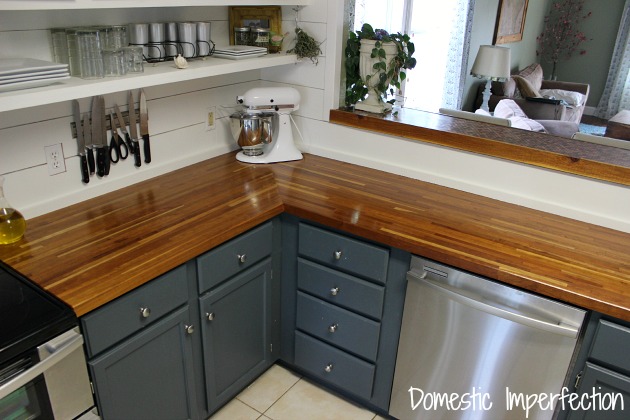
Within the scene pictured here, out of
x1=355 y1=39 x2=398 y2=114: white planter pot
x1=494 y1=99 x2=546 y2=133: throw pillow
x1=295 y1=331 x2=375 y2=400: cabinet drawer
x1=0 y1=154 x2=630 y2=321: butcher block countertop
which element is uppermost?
x1=355 y1=39 x2=398 y2=114: white planter pot

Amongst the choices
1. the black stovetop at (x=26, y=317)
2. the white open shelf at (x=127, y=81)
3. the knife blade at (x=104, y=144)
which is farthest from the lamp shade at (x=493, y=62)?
the black stovetop at (x=26, y=317)

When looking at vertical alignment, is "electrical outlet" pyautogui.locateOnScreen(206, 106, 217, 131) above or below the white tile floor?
above

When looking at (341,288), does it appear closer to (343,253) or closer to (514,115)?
(343,253)

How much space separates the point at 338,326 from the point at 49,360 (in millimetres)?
1124

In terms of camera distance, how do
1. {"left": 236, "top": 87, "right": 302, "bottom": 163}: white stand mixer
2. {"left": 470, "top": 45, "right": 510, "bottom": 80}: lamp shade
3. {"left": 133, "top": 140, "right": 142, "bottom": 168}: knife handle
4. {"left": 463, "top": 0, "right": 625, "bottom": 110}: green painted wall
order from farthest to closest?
{"left": 463, "top": 0, "right": 625, "bottom": 110}: green painted wall, {"left": 470, "top": 45, "right": 510, "bottom": 80}: lamp shade, {"left": 236, "top": 87, "right": 302, "bottom": 163}: white stand mixer, {"left": 133, "top": 140, "right": 142, "bottom": 168}: knife handle

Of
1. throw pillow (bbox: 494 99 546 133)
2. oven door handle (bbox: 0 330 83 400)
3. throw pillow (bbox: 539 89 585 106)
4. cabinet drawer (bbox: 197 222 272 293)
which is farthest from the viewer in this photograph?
throw pillow (bbox: 539 89 585 106)

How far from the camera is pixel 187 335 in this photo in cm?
182

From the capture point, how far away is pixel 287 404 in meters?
2.29

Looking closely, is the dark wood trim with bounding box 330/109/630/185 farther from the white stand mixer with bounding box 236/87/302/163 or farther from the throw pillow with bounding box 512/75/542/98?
the throw pillow with bounding box 512/75/542/98

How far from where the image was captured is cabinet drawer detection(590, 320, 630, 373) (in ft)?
4.97

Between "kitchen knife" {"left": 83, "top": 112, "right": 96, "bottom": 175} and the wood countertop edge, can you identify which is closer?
the wood countertop edge

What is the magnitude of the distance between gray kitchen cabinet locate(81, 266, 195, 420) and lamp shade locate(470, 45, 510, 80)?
3827mm

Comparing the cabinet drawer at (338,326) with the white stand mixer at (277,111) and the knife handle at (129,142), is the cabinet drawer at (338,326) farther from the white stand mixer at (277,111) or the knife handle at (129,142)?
the knife handle at (129,142)

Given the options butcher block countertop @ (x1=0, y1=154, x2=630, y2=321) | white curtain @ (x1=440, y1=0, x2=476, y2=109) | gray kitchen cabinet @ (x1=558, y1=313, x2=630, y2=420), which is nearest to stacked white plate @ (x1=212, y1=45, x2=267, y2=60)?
butcher block countertop @ (x1=0, y1=154, x2=630, y2=321)
